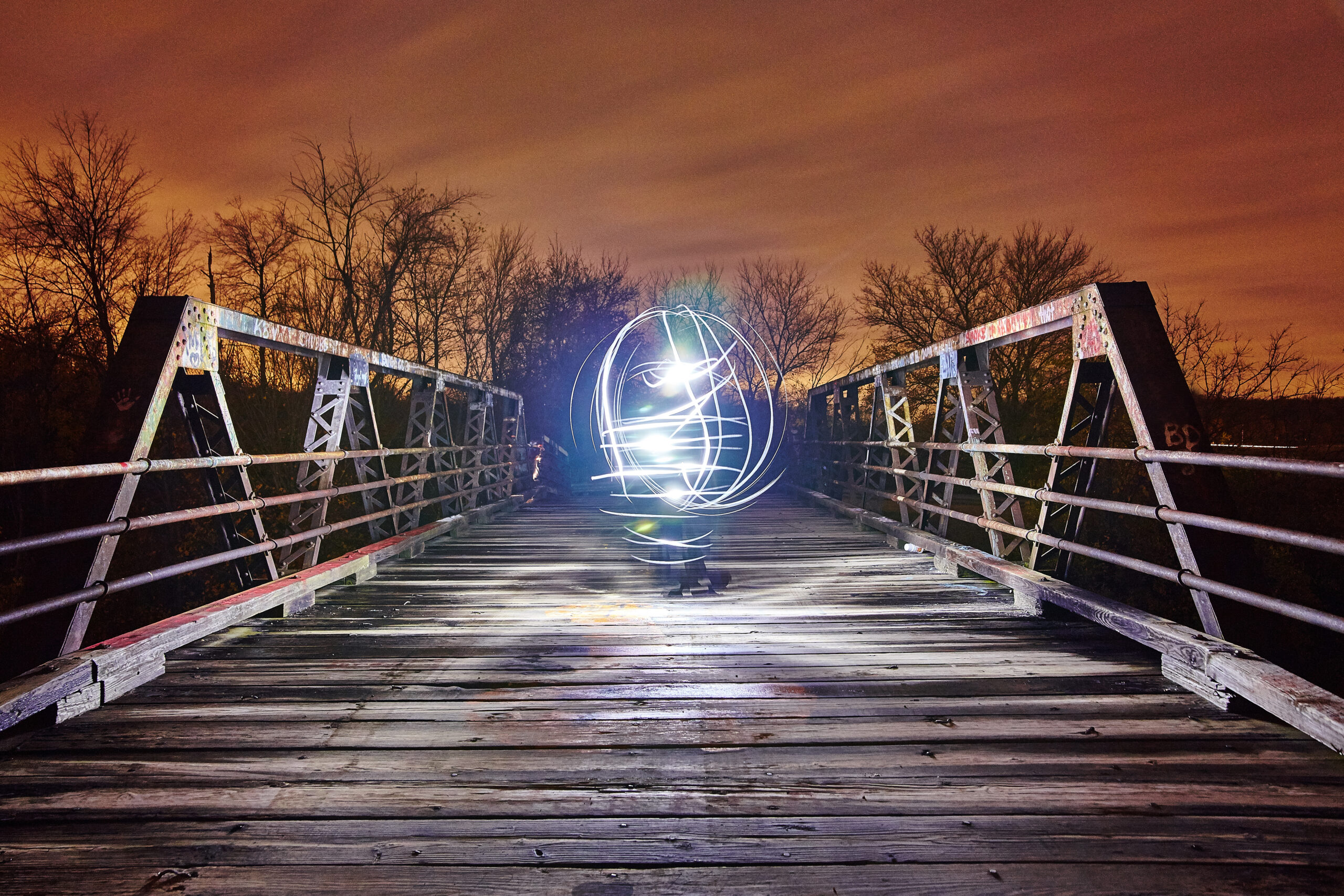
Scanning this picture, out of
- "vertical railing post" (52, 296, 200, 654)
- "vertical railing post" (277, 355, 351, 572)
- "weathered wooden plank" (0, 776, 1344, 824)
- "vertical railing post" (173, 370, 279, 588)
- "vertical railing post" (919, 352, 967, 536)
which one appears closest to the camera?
"weathered wooden plank" (0, 776, 1344, 824)

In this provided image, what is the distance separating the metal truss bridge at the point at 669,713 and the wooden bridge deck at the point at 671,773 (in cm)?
1

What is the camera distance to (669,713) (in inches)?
122

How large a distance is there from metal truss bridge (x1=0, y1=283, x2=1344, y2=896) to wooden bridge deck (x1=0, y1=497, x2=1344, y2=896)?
1 cm

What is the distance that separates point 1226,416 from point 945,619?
38.7 ft

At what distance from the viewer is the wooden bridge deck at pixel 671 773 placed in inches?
79.0

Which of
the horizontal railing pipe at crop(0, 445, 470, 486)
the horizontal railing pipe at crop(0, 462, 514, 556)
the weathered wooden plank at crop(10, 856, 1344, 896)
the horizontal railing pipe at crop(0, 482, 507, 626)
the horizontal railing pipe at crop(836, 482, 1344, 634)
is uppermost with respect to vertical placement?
the horizontal railing pipe at crop(0, 445, 470, 486)

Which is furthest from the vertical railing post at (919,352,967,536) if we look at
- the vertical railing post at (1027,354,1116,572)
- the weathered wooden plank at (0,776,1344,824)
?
the weathered wooden plank at (0,776,1344,824)

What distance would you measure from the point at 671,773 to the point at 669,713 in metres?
0.55

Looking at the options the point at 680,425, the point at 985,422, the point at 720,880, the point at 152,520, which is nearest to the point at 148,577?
the point at 152,520

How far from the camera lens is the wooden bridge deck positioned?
2008 millimetres

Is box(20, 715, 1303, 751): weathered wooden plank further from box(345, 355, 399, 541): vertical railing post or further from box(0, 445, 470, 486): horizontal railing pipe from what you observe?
box(345, 355, 399, 541): vertical railing post

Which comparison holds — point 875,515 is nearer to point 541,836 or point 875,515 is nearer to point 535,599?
point 535,599

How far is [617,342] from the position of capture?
6020 mm

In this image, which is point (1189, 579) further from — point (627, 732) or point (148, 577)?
point (148, 577)
